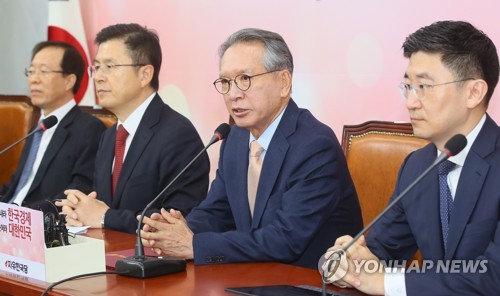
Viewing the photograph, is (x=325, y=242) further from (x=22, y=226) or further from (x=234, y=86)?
(x=22, y=226)

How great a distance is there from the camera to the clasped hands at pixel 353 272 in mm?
2014

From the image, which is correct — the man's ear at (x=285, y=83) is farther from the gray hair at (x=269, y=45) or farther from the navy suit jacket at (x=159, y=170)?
the navy suit jacket at (x=159, y=170)

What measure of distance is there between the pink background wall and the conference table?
4.55 ft

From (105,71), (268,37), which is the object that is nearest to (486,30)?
(268,37)

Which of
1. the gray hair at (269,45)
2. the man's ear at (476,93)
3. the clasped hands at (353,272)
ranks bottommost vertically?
the clasped hands at (353,272)

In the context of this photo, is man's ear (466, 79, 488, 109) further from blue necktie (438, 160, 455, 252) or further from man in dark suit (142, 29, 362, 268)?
man in dark suit (142, 29, 362, 268)

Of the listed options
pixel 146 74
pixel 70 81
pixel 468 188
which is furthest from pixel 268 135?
pixel 70 81

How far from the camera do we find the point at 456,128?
225cm

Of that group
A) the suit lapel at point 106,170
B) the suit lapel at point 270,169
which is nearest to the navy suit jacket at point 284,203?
the suit lapel at point 270,169

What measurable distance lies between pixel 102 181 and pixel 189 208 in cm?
48

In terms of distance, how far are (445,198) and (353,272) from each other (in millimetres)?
393

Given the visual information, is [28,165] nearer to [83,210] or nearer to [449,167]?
[83,210]

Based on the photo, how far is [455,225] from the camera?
2.17 m

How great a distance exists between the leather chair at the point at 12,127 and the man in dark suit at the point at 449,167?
2.76 metres
